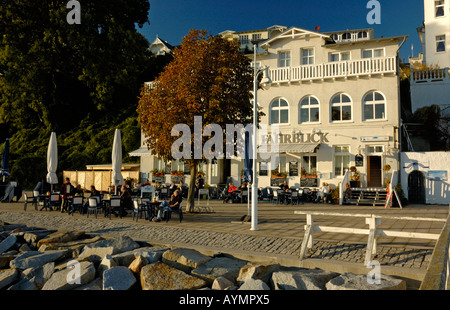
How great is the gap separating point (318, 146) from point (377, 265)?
16595 mm

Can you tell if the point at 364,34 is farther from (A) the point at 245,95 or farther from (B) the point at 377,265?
(B) the point at 377,265

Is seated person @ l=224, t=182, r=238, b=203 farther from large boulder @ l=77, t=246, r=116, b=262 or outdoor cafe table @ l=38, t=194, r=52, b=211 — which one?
large boulder @ l=77, t=246, r=116, b=262

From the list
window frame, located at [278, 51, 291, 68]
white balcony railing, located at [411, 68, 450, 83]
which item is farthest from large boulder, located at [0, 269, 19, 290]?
white balcony railing, located at [411, 68, 450, 83]

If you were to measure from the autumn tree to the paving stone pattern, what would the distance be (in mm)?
3773

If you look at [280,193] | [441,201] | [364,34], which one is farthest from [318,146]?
[364,34]

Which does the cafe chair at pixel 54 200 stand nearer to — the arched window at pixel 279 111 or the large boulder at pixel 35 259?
the large boulder at pixel 35 259

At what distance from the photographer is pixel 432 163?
64.7 ft

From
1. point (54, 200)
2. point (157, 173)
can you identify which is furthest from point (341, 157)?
point (54, 200)

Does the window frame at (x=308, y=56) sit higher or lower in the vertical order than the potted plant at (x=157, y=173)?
higher

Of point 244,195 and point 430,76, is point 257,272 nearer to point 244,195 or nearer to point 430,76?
point 244,195

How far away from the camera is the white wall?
765 inches

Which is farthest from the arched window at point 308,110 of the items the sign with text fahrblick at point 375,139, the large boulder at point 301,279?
the large boulder at point 301,279

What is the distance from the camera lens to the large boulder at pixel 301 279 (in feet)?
20.0

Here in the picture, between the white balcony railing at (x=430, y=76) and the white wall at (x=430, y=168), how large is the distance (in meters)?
9.48
